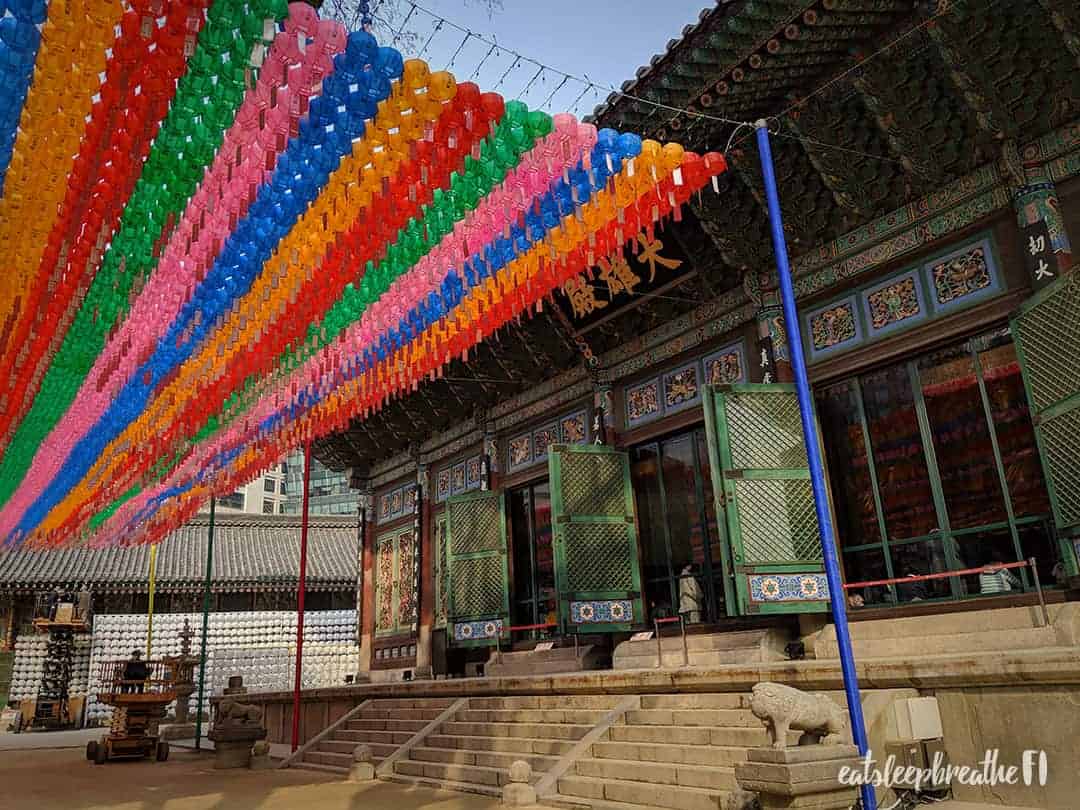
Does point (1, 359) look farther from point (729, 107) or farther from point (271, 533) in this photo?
point (271, 533)

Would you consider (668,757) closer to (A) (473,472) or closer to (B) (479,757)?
(B) (479,757)

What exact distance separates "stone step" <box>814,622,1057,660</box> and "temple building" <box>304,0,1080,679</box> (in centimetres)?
58

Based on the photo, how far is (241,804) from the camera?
752 cm

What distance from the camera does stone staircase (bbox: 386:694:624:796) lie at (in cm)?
759

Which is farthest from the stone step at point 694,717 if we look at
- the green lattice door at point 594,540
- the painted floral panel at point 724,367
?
the painted floral panel at point 724,367

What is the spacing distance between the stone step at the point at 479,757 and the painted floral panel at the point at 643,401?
16.9 ft

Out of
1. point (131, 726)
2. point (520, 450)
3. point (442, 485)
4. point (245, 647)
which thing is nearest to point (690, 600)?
point (520, 450)

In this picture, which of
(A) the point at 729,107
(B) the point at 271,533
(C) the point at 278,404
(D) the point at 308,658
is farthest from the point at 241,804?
(B) the point at 271,533

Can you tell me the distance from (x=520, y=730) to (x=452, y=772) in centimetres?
78

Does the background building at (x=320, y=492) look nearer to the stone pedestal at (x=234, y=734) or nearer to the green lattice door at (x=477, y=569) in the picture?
the green lattice door at (x=477, y=569)

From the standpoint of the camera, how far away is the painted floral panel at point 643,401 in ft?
38.0

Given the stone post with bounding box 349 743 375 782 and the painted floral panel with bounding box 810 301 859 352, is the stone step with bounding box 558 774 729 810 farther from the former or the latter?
the painted floral panel with bounding box 810 301 859 352

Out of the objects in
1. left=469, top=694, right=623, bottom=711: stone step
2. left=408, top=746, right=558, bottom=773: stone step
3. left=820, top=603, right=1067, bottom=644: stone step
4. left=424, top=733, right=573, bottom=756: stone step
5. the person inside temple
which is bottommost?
left=408, top=746, right=558, bottom=773: stone step

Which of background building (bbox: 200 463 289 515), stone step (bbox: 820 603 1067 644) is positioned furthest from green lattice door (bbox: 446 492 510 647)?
background building (bbox: 200 463 289 515)
